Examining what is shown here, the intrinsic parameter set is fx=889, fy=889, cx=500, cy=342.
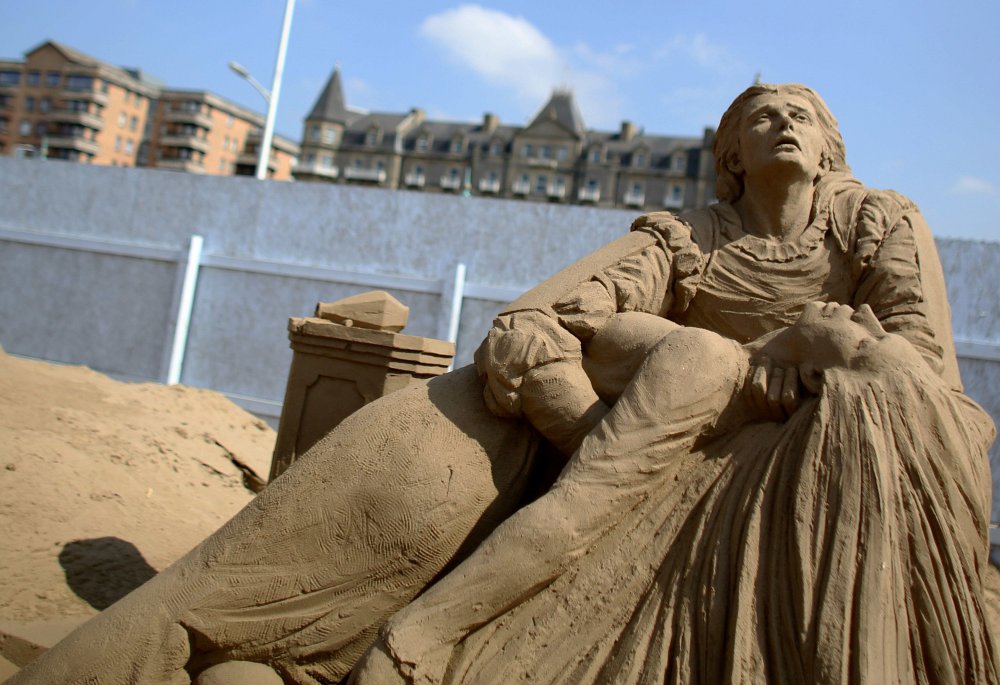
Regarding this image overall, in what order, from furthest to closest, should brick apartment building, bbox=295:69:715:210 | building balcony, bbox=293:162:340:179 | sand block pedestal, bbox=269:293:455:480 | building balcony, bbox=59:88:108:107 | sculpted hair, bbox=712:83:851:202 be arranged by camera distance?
building balcony, bbox=59:88:108:107 < building balcony, bbox=293:162:340:179 < brick apartment building, bbox=295:69:715:210 < sand block pedestal, bbox=269:293:455:480 < sculpted hair, bbox=712:83:851:202

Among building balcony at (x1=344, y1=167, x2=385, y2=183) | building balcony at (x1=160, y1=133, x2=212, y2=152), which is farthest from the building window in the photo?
building balcony at (x1=344, y1=167, x2=385, y2=183)

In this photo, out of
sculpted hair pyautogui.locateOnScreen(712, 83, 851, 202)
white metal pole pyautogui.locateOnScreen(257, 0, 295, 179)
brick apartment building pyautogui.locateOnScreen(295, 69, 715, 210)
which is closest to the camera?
sculpted hair pyautogui.locateOnScreen(712, 83, 851, 202)

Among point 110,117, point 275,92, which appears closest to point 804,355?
point 275,92

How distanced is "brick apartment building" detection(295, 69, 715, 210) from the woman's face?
119 feet

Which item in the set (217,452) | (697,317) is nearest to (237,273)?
(217,452)

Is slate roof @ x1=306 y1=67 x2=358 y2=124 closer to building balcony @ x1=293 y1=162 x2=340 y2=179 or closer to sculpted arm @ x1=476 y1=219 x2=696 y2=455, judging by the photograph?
building balcony @ x1=293 y1=162 x2=340 y2=179

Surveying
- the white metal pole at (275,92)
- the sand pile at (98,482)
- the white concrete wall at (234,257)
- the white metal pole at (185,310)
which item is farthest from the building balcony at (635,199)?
the sand pile at (98,482)

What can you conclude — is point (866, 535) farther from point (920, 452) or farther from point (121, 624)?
point (121, 624)

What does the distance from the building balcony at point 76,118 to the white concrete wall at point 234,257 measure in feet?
130

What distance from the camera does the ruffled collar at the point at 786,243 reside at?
7.58ft

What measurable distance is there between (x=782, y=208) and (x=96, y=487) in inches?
151

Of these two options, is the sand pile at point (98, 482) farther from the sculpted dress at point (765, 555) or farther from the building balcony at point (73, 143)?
the building balcony at point (73, 143)

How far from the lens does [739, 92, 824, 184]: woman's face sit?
2.32 meters

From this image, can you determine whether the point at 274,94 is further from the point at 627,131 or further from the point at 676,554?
the point at 627,131
